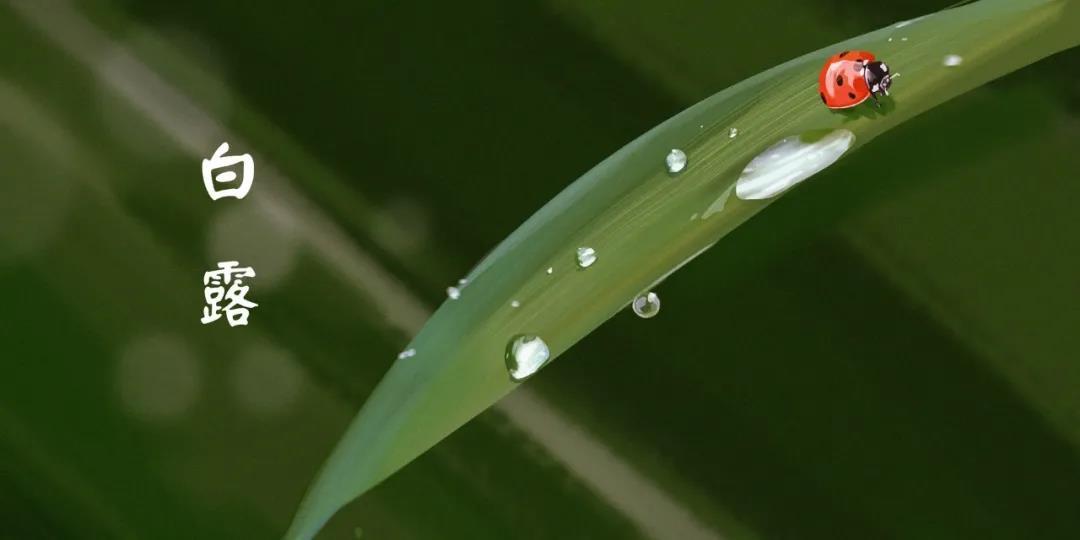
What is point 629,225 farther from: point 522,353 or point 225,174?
point 225,174

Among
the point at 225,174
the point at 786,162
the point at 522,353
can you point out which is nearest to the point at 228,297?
the point at 225,174

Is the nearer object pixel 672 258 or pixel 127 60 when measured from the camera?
pixel 672 258

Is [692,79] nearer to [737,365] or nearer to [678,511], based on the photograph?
[737,365]

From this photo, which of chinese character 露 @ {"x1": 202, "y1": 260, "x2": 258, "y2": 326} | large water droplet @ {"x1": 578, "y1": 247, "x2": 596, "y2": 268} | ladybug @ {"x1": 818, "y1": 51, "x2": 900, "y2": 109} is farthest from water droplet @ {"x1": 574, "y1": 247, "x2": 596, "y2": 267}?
chinese character 露 @ {"x1": 202, "y1": 260, "x2": 258, "y2": 326}

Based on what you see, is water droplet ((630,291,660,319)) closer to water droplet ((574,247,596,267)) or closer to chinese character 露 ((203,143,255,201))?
water droplet ((574,247,596,267))

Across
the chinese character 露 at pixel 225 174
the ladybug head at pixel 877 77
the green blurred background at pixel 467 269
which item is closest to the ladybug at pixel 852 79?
the ladybug head at pixel 877 77

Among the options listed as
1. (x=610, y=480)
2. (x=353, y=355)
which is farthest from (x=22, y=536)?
(x=610, y=480)
